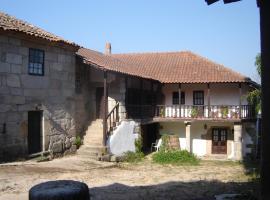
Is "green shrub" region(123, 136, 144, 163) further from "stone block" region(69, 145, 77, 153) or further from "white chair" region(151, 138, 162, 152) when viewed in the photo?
"white chair" region(151, 138, 162, 152)

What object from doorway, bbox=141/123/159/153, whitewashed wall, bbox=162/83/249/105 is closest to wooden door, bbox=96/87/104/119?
doorway, bbox=141/123/159/153

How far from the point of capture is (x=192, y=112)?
69.6 ft

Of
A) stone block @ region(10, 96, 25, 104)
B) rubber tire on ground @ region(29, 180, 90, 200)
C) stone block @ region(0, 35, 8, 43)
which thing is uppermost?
stone block @ region(0, 35, 8, 43)

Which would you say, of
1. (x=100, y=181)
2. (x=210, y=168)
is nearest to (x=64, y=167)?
(x=100, y=181)

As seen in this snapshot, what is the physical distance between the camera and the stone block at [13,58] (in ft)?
43.7

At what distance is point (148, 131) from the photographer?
22.9 meters

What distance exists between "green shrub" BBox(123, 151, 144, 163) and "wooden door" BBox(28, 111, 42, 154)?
4.50 m

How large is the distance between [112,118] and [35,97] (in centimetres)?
466

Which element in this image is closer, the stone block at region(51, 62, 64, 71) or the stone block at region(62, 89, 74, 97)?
the stone block at region(51, 62, 64, 71)

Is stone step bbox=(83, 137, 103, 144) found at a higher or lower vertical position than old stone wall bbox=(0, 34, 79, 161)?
lower

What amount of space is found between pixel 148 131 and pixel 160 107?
181 cm

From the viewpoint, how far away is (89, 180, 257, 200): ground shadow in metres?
9.13

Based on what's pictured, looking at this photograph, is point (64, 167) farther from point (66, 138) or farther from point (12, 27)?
point (12, 27)

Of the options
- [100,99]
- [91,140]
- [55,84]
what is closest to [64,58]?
[55,84]
